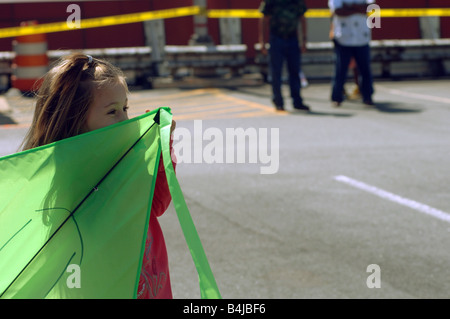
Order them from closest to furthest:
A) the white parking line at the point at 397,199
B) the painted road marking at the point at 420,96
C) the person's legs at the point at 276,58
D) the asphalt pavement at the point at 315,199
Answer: the asphalt pavement at the point at 315,199
the white parking line at the point at 397,199
the person's legs at the point at 276,58
the painted road marking at the point at 420,96

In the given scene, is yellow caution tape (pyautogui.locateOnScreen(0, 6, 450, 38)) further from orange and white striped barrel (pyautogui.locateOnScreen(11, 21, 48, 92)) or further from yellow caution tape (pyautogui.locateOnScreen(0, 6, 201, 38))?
orange and white striped barrel (pyautogui.locateOnScreen(11, 21, 48, 92))

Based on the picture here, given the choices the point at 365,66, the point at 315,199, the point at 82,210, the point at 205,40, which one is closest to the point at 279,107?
the point at 365,66

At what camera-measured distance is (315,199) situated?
6.55m

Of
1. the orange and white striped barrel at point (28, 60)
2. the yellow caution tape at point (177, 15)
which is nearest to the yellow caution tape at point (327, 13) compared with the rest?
the yellow caution tape at point (177, 15)

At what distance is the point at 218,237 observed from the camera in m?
5.55

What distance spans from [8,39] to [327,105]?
8731 millimetres

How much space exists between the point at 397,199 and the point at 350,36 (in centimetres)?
537

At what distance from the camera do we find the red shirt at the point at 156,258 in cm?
244

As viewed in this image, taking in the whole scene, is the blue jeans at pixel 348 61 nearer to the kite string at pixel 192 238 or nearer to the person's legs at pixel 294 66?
the person's legs at pixel 294 66

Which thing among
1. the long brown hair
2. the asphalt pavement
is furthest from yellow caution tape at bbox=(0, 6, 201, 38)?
the long brown hair

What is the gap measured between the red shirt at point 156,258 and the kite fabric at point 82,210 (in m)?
0.12

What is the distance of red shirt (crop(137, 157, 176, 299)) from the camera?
2439mm

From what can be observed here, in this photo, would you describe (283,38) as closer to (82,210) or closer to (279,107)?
(279,107)
